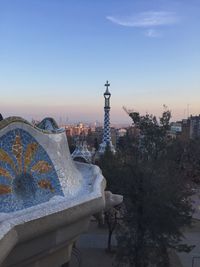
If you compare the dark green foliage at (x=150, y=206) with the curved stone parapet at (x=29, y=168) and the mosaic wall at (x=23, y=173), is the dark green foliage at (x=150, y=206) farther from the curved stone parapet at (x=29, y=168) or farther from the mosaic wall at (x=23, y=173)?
the mosaic wall at (x=23, y=173)

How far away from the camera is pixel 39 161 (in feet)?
23.0

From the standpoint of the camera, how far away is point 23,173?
21.8ft

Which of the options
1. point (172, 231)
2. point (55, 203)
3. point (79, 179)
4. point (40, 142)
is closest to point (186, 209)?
point (172, 231)

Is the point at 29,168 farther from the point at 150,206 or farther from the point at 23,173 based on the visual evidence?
the point at 150,206

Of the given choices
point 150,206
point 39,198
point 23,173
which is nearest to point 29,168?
point 23,173

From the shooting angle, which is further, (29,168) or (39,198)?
(29,168)

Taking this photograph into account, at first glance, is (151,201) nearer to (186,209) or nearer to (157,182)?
(157,182)

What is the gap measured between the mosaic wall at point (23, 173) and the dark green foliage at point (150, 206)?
538 cm

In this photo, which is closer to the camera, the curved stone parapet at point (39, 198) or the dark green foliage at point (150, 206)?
the curved stone parapet at point (39, 198)

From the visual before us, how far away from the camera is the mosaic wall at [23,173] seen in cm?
626

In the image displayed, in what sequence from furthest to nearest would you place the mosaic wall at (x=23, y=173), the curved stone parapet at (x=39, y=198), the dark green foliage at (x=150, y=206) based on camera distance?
the dark green foliage at (x=150, y=206) < the mosaic wall at (x=23, y=173) < the curved stone parapet at (x=39, y=198)

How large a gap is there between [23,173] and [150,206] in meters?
5.91

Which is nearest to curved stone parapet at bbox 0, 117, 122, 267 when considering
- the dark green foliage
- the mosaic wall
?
the mosaic wall

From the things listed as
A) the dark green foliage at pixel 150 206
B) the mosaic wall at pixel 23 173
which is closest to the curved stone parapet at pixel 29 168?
the mosaic wall at pixel 23 173
